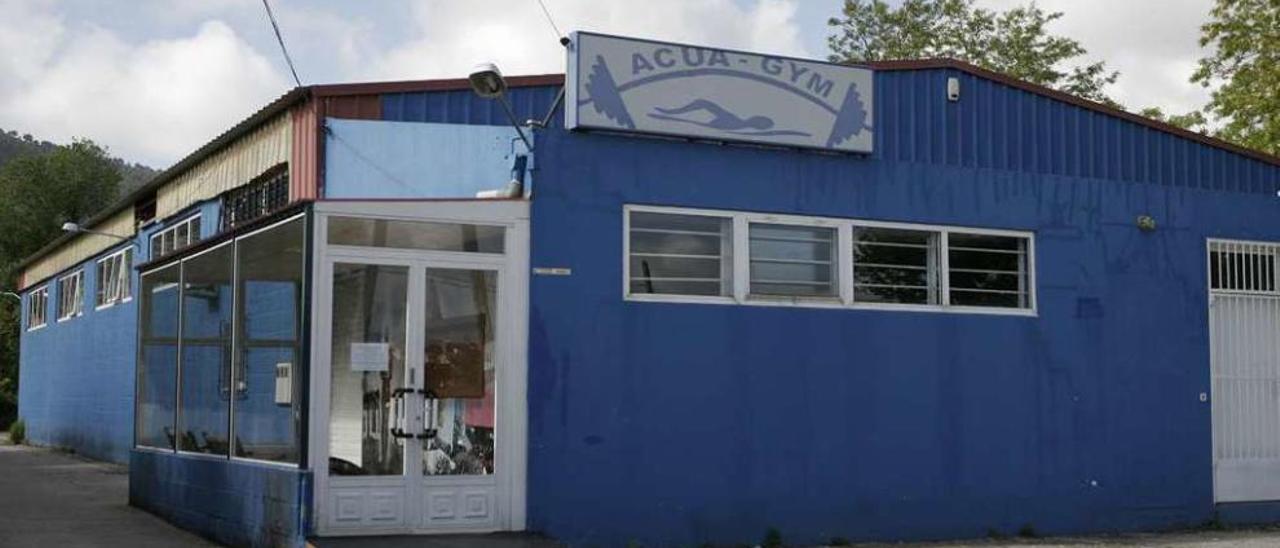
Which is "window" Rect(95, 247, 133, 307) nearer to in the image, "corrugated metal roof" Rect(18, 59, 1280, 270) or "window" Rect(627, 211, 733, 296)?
"corrugated metal roof" Rect(18, 59, 1280, 270)

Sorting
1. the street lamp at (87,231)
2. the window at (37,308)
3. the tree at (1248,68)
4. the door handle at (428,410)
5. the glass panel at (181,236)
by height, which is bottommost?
the door handle at (428,410)

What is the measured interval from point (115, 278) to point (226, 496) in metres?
15.5

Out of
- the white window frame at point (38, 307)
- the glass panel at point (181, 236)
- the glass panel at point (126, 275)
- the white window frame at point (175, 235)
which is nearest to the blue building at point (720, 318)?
the white window frame at point (175, 235)

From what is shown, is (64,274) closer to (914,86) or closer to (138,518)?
(138,518)

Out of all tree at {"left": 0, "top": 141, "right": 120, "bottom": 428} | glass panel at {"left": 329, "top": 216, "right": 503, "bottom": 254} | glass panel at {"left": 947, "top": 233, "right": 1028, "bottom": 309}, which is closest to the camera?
glass panel at {"left": 329, "top": 216, "right": 503, "bottom": 254}

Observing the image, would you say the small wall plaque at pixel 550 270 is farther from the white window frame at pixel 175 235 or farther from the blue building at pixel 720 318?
the white window frame at pixel 175 235

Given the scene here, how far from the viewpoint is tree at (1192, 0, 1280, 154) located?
101 ft

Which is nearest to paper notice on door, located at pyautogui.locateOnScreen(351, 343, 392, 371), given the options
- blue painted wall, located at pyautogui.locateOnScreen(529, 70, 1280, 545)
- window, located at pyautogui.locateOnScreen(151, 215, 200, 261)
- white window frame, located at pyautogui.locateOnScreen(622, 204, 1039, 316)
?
blue painted wall, located at pyautogui.locateOnScreen(529, 70, 1280, 545)

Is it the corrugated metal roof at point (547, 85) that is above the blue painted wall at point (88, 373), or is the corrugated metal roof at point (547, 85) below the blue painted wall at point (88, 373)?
above

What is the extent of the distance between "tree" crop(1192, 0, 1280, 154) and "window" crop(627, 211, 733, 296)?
2111 centimetres

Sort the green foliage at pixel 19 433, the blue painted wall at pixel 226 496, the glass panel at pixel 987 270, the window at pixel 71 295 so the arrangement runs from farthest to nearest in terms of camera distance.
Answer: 1. the green foliage at pixel 19 433
2. the window at pixel 71 295
3. the glass panel at pixel 987 270
4. the blue painted wall at pixel 226 496

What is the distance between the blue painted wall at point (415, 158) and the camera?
1280 centimetres

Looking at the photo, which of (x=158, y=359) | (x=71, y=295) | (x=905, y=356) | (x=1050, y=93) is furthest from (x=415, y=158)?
(x=71, y=295)

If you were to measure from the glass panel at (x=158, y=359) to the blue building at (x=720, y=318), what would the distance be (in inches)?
2.5
